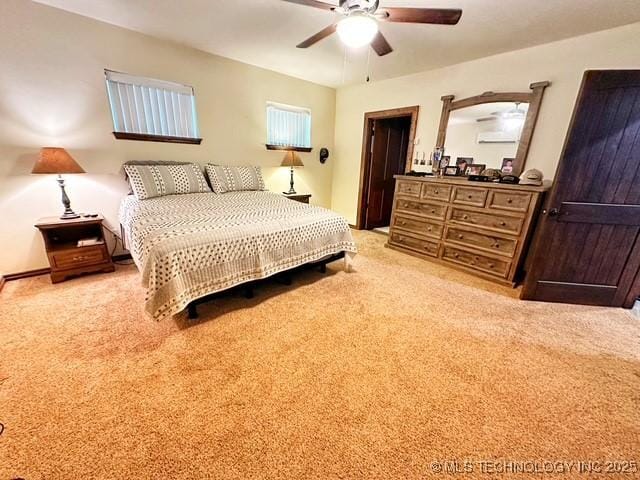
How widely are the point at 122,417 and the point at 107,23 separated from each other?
11.6 ft

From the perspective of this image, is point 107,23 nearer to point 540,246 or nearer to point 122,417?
point 122,417

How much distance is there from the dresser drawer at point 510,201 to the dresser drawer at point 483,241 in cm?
32

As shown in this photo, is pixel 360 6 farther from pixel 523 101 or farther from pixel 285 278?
pixel 523 101

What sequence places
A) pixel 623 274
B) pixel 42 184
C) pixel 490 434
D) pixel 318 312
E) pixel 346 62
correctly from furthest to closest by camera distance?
pixel 346 62
pixel 42 184
pixel 623 274
pixel 318 312
pixel 490 434

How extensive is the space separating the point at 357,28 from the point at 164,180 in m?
2.44

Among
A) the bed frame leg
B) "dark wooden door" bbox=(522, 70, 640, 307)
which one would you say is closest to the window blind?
the bed frame leg

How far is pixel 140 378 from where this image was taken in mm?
1446

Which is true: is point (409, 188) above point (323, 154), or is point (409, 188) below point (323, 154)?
below

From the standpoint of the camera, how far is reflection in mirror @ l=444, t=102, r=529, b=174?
2900mm

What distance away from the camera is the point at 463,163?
3.29m

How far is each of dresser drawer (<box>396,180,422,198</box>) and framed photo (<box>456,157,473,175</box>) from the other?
1.87 feet

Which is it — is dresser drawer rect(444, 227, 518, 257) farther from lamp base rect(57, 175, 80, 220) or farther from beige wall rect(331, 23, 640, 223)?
lamp base rect(57, 175, 80, 220)

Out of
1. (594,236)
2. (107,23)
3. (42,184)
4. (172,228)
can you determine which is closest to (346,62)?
(107,23)

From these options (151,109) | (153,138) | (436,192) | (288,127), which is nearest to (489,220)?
(436,192)
